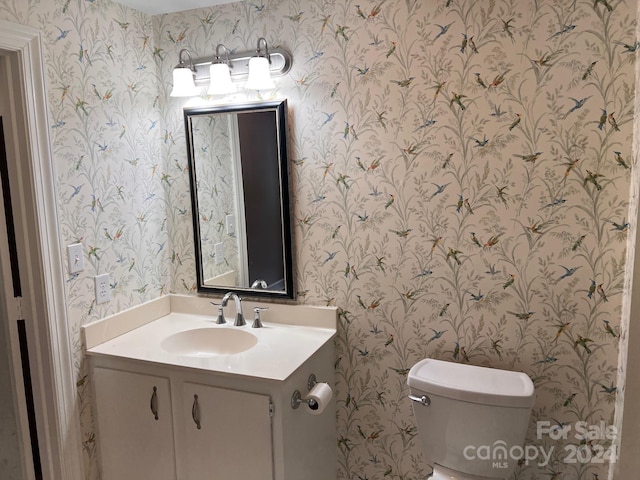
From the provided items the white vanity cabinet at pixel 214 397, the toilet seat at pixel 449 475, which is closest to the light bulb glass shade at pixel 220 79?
the white vanity cabinet at pixel 214 397

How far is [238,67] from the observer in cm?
219

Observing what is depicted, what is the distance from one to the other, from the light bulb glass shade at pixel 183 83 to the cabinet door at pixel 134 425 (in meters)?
1.21

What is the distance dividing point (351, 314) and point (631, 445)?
110 centimetres

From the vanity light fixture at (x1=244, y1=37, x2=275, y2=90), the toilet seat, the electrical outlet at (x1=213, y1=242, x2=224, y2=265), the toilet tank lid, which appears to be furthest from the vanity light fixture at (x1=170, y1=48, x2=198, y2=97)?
the toilet seat

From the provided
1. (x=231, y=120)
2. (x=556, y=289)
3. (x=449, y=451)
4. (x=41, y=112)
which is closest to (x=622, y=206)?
(x=556, y=289)

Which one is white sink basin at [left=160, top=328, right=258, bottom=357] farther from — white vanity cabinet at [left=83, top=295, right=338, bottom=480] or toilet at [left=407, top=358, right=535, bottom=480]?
toilet at [left=407, top=358, right=535, bottom=480]

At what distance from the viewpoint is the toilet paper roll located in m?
1.78

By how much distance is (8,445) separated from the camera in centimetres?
201

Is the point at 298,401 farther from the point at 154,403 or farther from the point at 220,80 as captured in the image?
the point at 220,80

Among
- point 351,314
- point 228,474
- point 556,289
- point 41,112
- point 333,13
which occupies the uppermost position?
point 333,13

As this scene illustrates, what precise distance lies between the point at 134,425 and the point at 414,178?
1508 mm

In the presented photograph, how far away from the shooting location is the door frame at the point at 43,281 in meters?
1.77

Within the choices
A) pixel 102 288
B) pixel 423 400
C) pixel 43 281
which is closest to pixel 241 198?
pixel 102 288

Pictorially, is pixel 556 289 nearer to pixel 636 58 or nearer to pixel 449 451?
pixel 449 451
